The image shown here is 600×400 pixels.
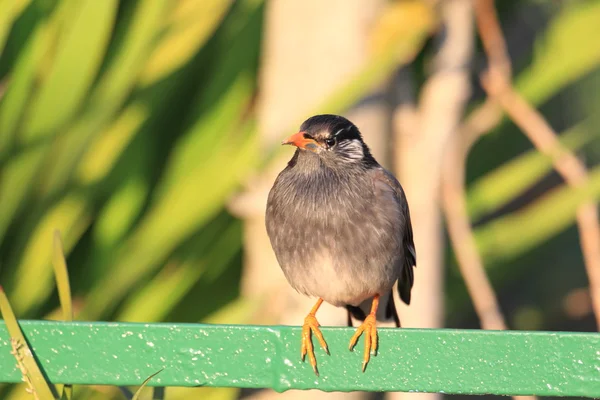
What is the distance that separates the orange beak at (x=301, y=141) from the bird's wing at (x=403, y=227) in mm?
179

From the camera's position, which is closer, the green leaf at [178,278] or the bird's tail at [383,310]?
the bird's tail at [383,310]

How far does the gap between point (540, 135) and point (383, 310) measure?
1036mm

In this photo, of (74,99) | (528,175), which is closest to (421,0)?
(528,175)

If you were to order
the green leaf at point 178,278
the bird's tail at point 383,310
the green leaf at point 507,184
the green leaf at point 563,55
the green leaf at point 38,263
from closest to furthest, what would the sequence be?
the bird's tail at point 383,310
the green leaf at point 38,263
the green leaf at point 178,278
the green leaf at point 507,184
the green leaf at point 563,55

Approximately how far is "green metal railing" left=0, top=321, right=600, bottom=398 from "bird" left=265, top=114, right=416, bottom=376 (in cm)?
46

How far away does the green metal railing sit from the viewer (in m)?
1.54

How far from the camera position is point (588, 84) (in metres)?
4.10

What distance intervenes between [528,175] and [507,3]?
43.6 inches

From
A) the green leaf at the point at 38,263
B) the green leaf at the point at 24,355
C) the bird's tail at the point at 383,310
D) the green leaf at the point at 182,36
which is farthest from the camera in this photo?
the green leaf at the point at 182,36

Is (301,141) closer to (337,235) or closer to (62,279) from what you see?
(337,235)

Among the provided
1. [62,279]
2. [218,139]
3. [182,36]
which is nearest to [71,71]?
[182,36]

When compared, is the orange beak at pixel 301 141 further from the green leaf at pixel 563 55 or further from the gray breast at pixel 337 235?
the green leaf at pixel 563 55

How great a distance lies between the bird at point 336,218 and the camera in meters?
2.12

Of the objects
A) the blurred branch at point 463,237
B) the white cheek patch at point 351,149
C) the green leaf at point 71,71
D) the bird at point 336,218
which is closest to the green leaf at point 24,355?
the bird at point 336,218
